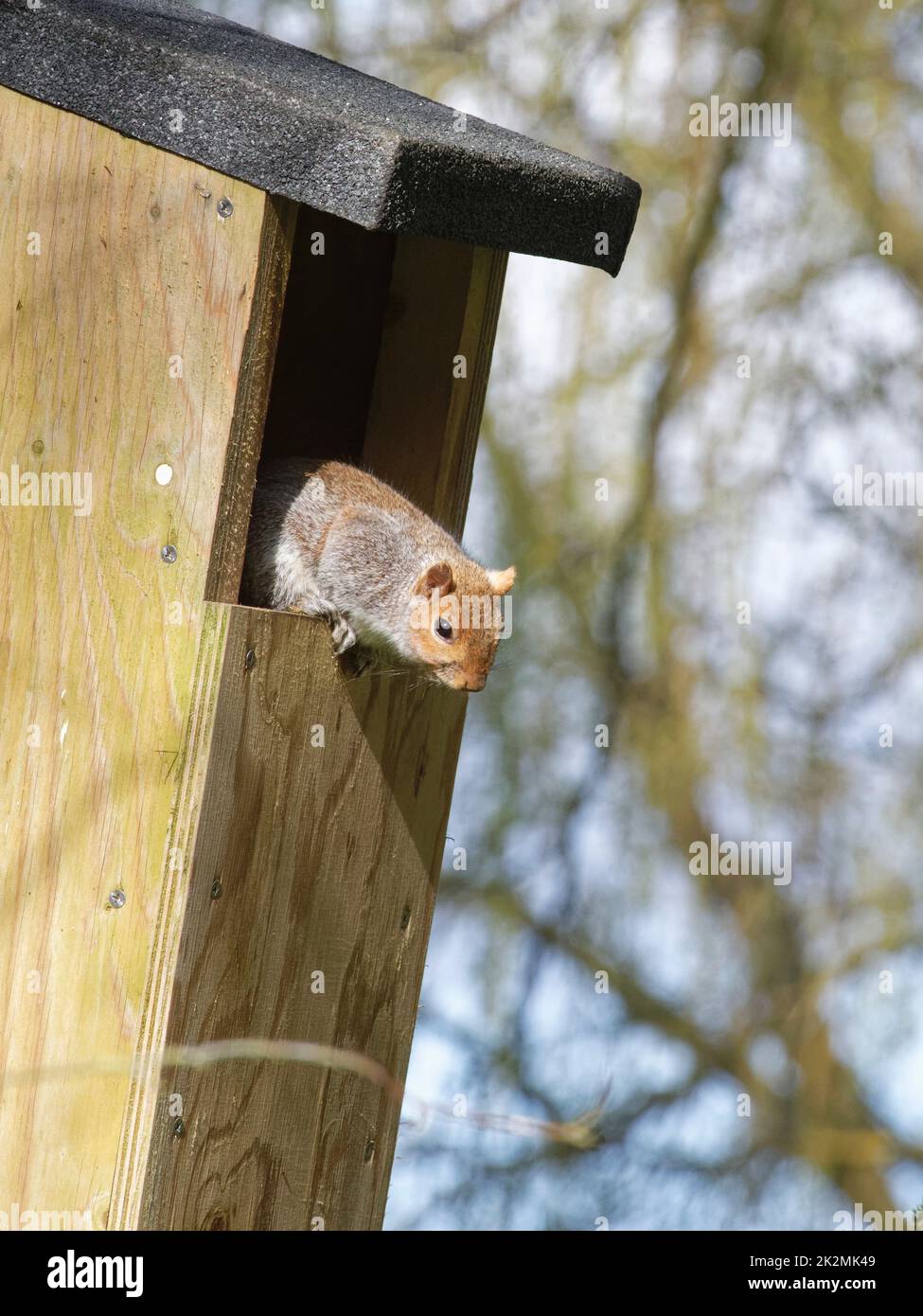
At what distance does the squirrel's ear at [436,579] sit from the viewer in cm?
350

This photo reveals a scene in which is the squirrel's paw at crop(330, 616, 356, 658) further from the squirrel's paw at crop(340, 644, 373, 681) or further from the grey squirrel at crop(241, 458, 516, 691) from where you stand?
the grey squirrel at crop(241, 458, 516, 691)

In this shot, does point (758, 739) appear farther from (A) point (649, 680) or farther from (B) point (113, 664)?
(B) point (113, 664)

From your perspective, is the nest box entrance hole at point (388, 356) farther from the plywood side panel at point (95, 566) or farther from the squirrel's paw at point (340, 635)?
the squirrel's paw at point (340, 635)

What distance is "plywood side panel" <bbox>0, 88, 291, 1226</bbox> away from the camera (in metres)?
2.88

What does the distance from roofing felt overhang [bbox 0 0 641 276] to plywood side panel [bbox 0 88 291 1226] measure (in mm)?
69

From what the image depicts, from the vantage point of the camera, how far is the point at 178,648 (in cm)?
289

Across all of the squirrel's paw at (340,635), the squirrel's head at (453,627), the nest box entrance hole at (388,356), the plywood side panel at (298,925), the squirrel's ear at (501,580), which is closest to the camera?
the plywood side panel at (298,925)

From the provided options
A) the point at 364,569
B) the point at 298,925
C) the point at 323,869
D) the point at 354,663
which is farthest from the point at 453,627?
the point at 298,925

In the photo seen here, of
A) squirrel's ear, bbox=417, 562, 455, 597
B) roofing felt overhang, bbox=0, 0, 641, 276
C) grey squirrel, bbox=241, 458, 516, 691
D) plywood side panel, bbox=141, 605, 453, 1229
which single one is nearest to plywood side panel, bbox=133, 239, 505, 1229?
plywood side panel, bbox=141, 605, 453, 1229

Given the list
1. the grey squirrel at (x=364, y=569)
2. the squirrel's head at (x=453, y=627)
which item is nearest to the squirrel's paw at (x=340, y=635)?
the grey squirrel at (x=364, y=569)

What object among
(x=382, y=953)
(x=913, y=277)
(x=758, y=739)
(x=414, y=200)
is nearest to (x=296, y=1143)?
(x=382, y=953)

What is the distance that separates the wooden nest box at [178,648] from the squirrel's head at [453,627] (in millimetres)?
151

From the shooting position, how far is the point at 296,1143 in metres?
3.23

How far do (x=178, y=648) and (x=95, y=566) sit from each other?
0.94ft
